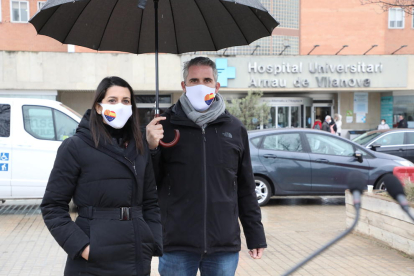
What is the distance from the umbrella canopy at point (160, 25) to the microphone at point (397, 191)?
2.11 metres

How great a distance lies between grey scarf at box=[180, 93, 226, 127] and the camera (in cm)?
303

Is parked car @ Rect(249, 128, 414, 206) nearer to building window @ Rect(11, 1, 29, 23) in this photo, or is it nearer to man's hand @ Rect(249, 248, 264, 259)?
man's hand @ Rect(249, 248, 264, 259)

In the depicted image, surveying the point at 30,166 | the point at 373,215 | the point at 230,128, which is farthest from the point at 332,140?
the point at 230,128

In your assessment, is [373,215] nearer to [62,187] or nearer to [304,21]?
[62,187]

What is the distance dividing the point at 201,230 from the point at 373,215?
185 inches

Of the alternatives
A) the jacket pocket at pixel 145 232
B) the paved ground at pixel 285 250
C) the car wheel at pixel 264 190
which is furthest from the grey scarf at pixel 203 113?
the car wheel at pixel 264 190

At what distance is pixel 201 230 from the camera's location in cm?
296

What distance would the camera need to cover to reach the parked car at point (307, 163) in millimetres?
9727

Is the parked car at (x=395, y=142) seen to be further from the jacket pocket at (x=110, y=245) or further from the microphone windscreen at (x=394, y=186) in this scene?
the microphone windscreen at (x=394, y=186)

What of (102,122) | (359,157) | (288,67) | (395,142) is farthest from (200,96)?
(288,67)

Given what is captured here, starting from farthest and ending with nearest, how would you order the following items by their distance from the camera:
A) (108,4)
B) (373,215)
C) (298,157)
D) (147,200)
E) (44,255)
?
(298,157)
(373,215)
(44,255)
(108,4)
(147,200)

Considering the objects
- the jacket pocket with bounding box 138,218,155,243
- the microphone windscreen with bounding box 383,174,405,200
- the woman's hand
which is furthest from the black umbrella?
the microphone windscreen with bounding box 383,174,405,200

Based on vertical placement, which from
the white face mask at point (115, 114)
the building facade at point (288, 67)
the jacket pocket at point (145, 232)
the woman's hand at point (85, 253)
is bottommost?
the woman's hand at point (85, 253)

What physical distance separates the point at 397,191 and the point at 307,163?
8480 millimetres
